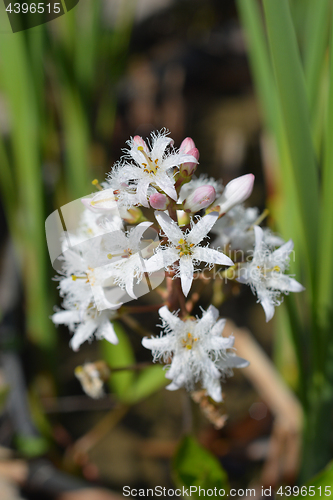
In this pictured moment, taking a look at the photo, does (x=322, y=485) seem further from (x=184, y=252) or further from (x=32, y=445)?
(x=32, y=445)

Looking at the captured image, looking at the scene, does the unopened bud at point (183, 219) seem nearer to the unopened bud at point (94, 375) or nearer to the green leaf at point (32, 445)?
the unopened bud at point (94, 375)

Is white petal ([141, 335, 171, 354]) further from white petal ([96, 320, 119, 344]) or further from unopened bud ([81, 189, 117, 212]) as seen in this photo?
unopened bud ([81, 189, 117, 212])

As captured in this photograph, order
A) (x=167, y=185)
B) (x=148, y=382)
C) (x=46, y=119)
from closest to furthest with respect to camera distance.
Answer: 1. (x=167, y=185)
2. (x=148, y=382)
3. (x=46, y=119)

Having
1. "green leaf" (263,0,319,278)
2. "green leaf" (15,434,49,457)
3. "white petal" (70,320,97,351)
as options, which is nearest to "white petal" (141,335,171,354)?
"white petal" (70,320,97,351)

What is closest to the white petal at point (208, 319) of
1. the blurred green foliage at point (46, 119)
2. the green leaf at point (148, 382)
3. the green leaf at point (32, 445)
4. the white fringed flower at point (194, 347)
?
the white fringed flower at point (194, 347)

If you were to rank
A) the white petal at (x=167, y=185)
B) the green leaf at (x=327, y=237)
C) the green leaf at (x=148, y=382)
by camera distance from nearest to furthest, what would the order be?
the white petal at (x=167, y=185), the green leaf at (x=327, y=237), the green leaf at (x=148, y=382)

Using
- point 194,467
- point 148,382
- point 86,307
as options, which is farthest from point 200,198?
point 148,382
